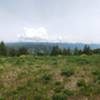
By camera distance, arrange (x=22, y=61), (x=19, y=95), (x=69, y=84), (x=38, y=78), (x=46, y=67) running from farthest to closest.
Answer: (x=22, y=61), (x=46, y=67), (x=38, y=78), (x=69, y=84), (x=19, y=95)

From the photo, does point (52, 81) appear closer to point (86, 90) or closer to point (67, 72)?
point (67, 72)

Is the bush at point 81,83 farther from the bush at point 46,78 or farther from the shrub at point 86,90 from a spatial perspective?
the bush at point 46,78

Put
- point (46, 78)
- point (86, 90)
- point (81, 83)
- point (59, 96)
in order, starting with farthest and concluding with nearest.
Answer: point (46, 78)
point (81, 83)
point (86, 90)
point (59, 96)

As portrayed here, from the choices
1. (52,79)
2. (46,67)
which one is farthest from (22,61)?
(52,79)

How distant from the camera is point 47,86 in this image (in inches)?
519

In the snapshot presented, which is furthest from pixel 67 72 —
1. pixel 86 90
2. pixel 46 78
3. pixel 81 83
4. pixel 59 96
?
pixel 59 96

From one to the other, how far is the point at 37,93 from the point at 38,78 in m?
2.01

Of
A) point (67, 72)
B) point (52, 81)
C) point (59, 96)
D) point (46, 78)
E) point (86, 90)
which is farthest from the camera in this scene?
point (67, 72)

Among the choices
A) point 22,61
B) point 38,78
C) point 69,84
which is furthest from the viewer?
point 22,61

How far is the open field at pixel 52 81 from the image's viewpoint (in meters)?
12.1

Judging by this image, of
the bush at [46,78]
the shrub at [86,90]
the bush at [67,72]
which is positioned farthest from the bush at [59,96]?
the bush at [67,72]

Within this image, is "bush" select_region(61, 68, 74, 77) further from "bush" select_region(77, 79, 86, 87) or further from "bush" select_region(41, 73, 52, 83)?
"bush" select_region(77, 79, 86, 87)

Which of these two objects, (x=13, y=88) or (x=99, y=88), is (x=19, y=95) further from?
(x=99, y=88)

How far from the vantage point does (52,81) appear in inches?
542
